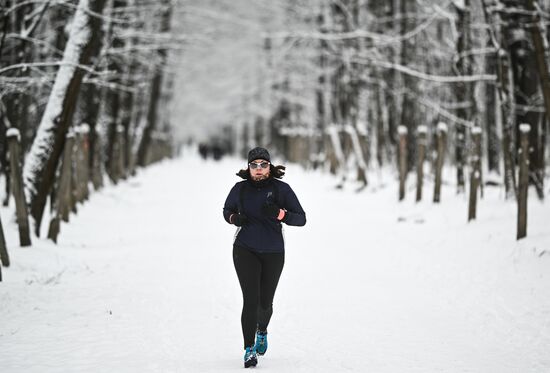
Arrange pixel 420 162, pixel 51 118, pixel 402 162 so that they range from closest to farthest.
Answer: pixel 51 118 < pixel 420 162 < pixel 402 162

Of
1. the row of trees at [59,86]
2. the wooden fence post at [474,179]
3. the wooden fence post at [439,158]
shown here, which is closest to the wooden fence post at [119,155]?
the row of trees at [59,86]

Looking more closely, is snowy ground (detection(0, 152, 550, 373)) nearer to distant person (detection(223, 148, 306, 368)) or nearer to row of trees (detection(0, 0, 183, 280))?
distant person (detection(223, 148, 306, 368))

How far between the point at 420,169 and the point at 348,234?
275cm

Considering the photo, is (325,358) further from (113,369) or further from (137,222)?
(137,222)

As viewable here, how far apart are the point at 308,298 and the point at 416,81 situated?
53.8 ft

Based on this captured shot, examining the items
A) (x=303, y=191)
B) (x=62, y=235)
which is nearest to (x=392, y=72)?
(x=303, y=191)

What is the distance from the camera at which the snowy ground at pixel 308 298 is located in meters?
4.84

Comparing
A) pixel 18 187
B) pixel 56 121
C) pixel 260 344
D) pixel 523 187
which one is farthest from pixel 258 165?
pixel 56 121

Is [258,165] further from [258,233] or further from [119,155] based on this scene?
[119,155]

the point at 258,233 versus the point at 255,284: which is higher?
the point at 258,233

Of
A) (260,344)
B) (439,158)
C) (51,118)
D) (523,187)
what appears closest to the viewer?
(260,344)

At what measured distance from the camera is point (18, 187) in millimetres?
7898

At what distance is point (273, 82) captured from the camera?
3750 centimetres

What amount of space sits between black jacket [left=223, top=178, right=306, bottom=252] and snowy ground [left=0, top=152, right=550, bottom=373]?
3.01ft
